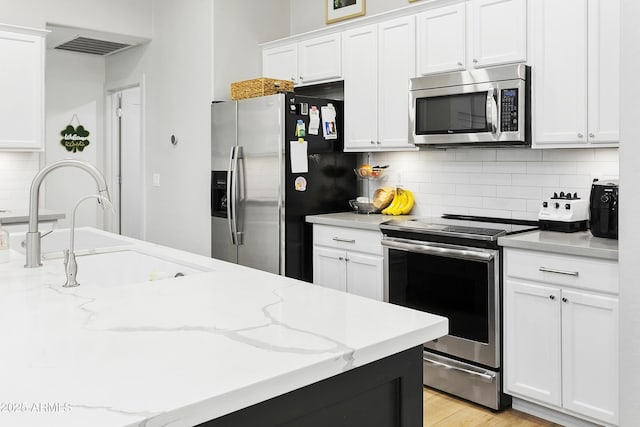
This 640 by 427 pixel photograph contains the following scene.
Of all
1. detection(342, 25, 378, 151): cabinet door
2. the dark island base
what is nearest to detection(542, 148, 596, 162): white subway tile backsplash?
detection(342, 25, 378, 151): cabinet door

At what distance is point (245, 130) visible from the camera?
167 inches

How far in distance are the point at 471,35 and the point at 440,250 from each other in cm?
129

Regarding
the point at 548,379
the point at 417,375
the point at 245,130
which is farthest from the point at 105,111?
the point at 417,375

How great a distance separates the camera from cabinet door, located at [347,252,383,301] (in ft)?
11.8

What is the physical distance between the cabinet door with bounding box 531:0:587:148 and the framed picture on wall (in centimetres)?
171

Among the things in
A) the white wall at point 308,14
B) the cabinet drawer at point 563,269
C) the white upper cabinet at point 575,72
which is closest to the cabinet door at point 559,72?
the white upper cabinet at point 575,72

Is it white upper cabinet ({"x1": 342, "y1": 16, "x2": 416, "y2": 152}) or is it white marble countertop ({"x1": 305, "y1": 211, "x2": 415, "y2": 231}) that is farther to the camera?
white upper cabinet ({"x1": 342, "y1": 16, "x2": 416, "y2": 152})

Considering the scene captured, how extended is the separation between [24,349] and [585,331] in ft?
7.82

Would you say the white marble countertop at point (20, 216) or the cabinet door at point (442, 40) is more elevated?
the cabinet door at point (442, 40)

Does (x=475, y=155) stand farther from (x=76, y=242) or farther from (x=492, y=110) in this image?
(x=76, y=242)

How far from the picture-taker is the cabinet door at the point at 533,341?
9.07ft

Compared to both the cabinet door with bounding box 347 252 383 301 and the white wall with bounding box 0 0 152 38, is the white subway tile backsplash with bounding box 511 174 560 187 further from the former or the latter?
the white wall with bounding box 0 0 152 38

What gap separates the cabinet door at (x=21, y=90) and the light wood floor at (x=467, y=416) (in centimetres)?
371

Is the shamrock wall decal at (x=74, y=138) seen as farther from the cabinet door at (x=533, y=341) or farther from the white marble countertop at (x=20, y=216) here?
the cabinet door at (x=533, y=341)
